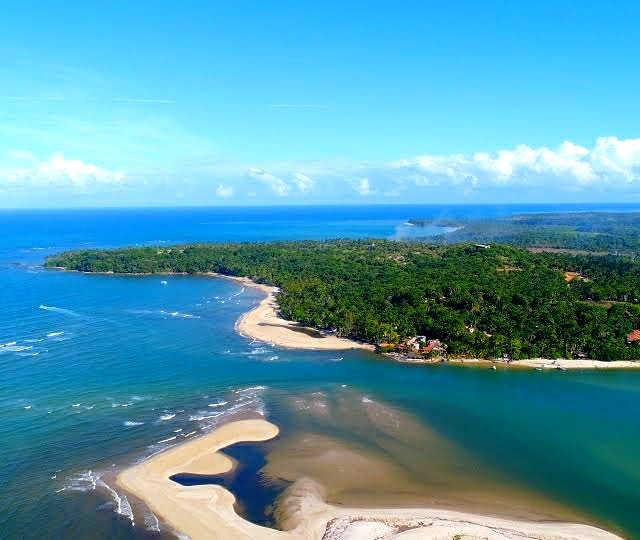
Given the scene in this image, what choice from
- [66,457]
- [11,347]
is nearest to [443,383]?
[66,457]

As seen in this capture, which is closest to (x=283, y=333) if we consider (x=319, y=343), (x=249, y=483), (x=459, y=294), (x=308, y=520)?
(x=319, y=343)

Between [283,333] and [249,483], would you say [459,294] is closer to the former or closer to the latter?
[283,333]

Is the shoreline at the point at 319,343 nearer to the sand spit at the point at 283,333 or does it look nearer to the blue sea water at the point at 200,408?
the sand spit at the point at 283,333

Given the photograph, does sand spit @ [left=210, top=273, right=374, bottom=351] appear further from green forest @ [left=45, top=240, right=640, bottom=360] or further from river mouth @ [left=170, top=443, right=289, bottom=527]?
river mouth @ [left=170, top=443, right=289, bottom=527]

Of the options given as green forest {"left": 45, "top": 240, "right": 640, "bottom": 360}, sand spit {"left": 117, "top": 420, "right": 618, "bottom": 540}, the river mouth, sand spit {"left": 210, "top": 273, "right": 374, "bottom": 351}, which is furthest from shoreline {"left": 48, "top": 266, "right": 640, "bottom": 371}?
sand spit {"left": 117, "top": 420, "right": 618, "bottom": 540}

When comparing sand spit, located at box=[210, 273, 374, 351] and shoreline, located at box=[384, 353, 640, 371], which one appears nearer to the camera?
shoreline, located at box=[384, 353, 640, 371]
